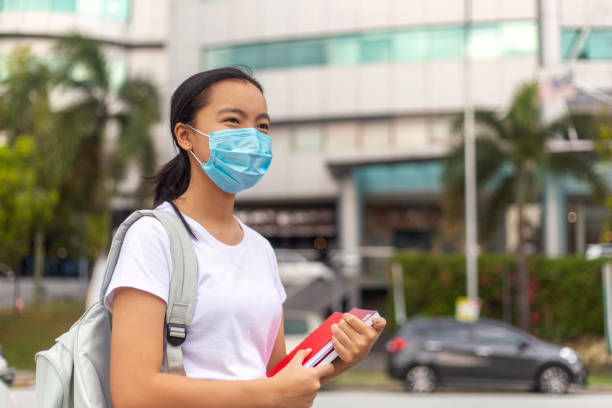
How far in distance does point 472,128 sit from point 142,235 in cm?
2093

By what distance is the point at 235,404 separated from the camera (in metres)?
1.34

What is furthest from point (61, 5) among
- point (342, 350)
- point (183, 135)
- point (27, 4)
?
point (342, 350)

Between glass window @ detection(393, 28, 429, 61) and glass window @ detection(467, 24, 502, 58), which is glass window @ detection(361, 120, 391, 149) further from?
glass window @ detection(467, 24, 502, 58)

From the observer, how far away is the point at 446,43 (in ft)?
102

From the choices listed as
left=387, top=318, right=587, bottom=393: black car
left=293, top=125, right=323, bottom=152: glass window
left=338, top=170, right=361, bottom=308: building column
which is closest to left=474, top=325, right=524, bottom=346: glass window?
left=387, top=318, right=587, bottom=393: black car

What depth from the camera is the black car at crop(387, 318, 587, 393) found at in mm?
13836

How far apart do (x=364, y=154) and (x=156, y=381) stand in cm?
2826

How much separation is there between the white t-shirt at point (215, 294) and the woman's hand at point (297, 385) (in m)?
0.18

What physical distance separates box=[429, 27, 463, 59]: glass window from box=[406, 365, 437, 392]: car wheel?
2002 cm

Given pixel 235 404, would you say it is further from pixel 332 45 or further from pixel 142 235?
pixel 332 45

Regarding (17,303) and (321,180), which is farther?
(321,180)

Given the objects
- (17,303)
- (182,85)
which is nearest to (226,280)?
(182,85)

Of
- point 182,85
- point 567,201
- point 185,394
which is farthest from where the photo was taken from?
point 567,201

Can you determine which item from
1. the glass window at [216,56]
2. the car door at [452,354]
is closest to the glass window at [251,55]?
the glass window at [216,56]
